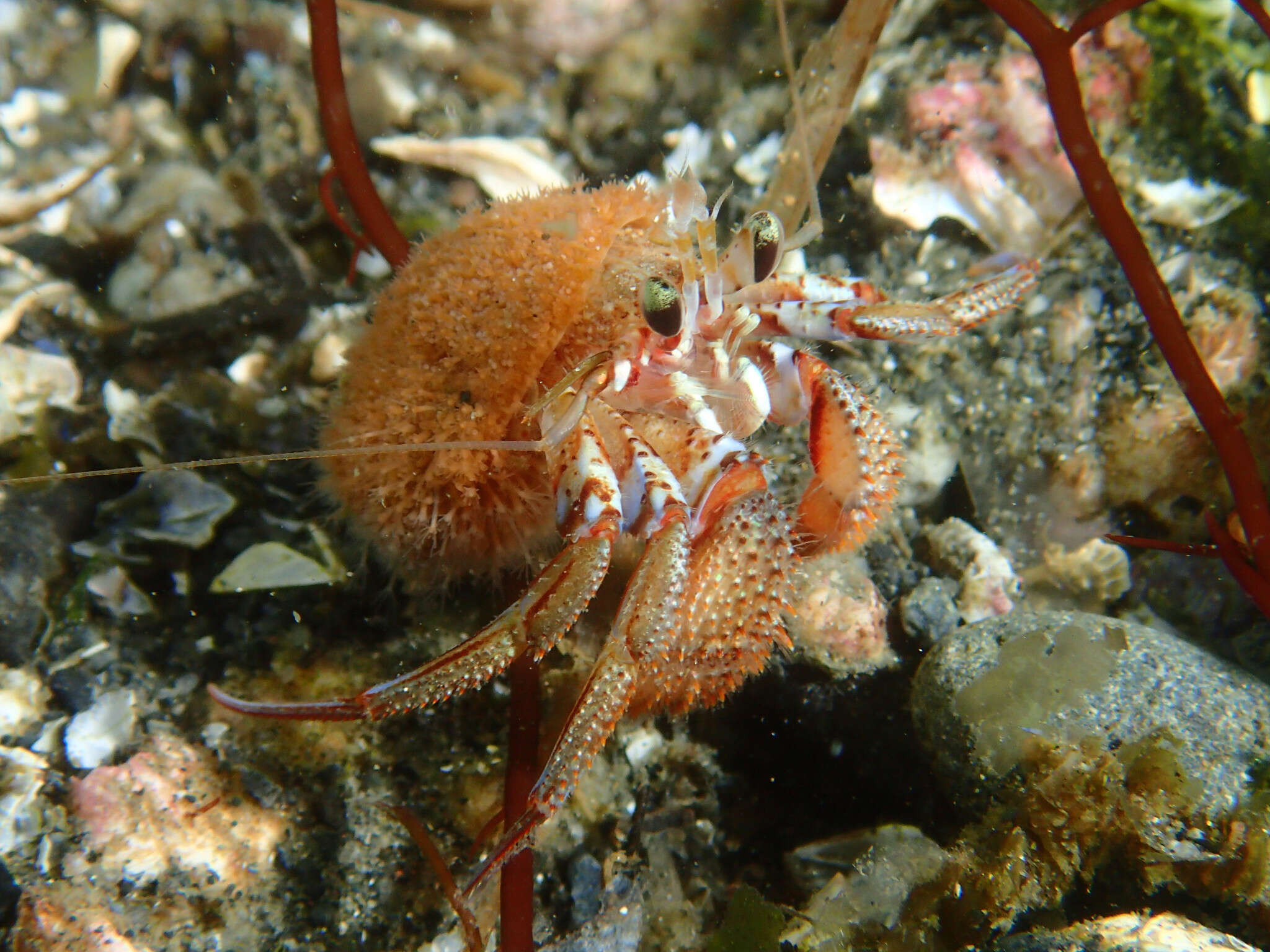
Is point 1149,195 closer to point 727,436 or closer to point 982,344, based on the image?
point 982,344

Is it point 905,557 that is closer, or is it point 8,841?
point 8,841

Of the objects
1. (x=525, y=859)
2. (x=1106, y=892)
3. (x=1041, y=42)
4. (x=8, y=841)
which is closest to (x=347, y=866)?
(x=525, y=859)

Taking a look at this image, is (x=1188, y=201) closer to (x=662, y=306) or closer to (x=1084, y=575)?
(x=1084, y=575)

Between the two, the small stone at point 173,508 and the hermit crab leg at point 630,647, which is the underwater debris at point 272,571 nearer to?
the small stone at point 173,508

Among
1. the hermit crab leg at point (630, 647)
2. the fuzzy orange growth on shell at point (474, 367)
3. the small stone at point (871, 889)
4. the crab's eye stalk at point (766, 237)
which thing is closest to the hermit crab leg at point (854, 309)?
the crab's eye stalk at point (766, 237)

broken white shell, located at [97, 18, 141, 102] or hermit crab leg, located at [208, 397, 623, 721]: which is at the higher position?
broken white shell, located at [97, 18, 141, 102]

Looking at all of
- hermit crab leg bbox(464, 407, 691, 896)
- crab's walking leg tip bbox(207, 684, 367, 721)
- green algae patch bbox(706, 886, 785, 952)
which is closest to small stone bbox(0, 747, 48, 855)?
crab's walking leg tip bbox(207, 684, 367, 721)

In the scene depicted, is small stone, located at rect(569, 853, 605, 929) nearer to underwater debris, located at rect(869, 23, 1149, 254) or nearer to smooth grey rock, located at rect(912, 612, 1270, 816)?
smooth grey rock, located at rect(912, 612, 1270, 816)

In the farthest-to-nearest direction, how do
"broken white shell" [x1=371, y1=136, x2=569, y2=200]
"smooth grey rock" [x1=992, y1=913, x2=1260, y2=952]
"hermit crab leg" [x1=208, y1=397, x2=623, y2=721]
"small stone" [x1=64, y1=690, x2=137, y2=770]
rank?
"broken white shell" [x1=371, y1=136, x2=569, y2=200] < "small stone" [x1=64, y1=690, x2=137, y2=770] < "hermit crab leg" [x1=208, y1=397, x2=623, y2=721] < "smooth grey rock" [x1=992, y1=913, x2=1260, y2=952]
